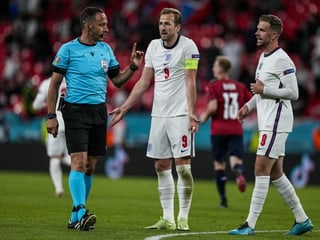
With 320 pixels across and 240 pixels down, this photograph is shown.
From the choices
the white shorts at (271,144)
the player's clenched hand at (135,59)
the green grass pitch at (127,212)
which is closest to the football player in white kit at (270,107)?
the white shorts at (271,144)

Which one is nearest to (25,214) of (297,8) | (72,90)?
(72,90)

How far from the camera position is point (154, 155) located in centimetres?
1044

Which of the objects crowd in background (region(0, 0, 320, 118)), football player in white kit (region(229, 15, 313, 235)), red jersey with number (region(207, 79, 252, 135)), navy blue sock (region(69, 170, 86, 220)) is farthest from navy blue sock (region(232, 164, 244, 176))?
crowd in background (region(0, 0, 320, 118))

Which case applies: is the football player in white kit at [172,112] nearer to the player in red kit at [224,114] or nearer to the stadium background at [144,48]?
the player in red kit at [224,114]

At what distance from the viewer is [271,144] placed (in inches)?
386

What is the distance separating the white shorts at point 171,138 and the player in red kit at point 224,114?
14.3ft

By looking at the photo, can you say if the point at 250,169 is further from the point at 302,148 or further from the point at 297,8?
the point at 297,8

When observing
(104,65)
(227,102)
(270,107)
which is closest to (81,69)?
(104,65)

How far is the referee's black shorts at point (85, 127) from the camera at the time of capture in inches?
405

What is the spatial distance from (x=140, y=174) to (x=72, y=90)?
1213cm

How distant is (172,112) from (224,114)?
461 cm

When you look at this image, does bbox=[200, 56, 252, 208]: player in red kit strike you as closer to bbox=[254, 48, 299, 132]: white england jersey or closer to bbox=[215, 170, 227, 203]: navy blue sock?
bbox=[215, 170, 227, 203]: navy blue sock

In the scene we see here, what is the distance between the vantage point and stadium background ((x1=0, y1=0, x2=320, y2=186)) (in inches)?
831

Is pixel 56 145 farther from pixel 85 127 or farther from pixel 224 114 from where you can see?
pixel 85 127
